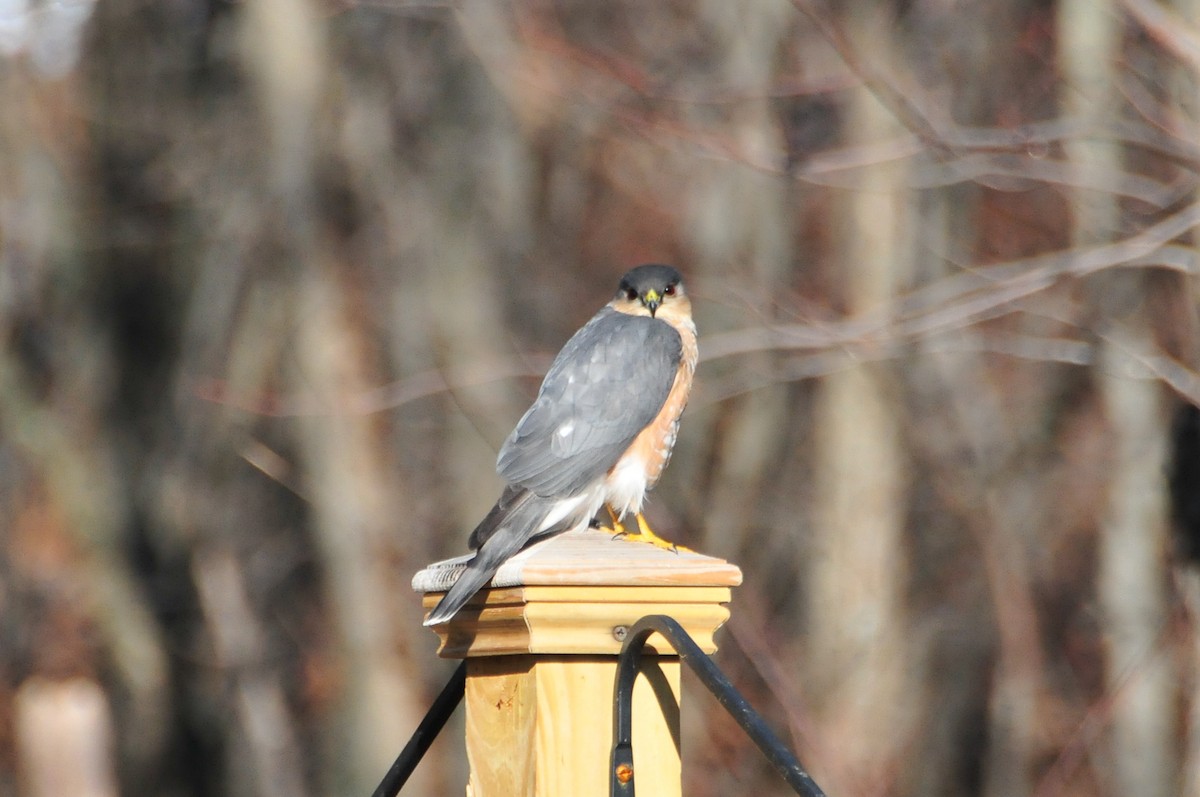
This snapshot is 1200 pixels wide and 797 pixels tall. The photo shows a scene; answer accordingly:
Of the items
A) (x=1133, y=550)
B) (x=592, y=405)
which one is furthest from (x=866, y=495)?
(x=592, y=405)

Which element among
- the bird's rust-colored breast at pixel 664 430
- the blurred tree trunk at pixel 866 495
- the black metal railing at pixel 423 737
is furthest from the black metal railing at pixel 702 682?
the blurred tree trunk at pixel 866 495

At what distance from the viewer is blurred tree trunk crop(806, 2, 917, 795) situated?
6.83 metres

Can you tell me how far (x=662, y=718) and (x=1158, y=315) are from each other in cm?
515

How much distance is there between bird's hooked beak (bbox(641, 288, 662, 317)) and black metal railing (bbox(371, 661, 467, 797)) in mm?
2094

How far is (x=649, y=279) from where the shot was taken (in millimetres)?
3938

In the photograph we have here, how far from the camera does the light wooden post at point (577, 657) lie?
170cm

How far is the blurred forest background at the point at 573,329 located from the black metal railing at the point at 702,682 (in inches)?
110

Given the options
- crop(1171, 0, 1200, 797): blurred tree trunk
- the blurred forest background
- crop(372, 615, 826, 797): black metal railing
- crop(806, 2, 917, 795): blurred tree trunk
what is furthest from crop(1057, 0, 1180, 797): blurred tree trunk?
crop(372, 615, 826, 797): black metal railing

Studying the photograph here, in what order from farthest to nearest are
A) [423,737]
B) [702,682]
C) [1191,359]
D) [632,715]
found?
1. [1191,359]
2. [423,737]
3. [632,715]
4. [702,682]

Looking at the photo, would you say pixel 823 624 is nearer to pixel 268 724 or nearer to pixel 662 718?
pixel 268 724

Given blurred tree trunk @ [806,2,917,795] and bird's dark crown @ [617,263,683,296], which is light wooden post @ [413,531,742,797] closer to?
bird's dark crown @ [617,263,683,296]

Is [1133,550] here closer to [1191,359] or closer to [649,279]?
[1191,359]

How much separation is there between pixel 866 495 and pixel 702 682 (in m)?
5.72

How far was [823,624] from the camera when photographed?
718cm
